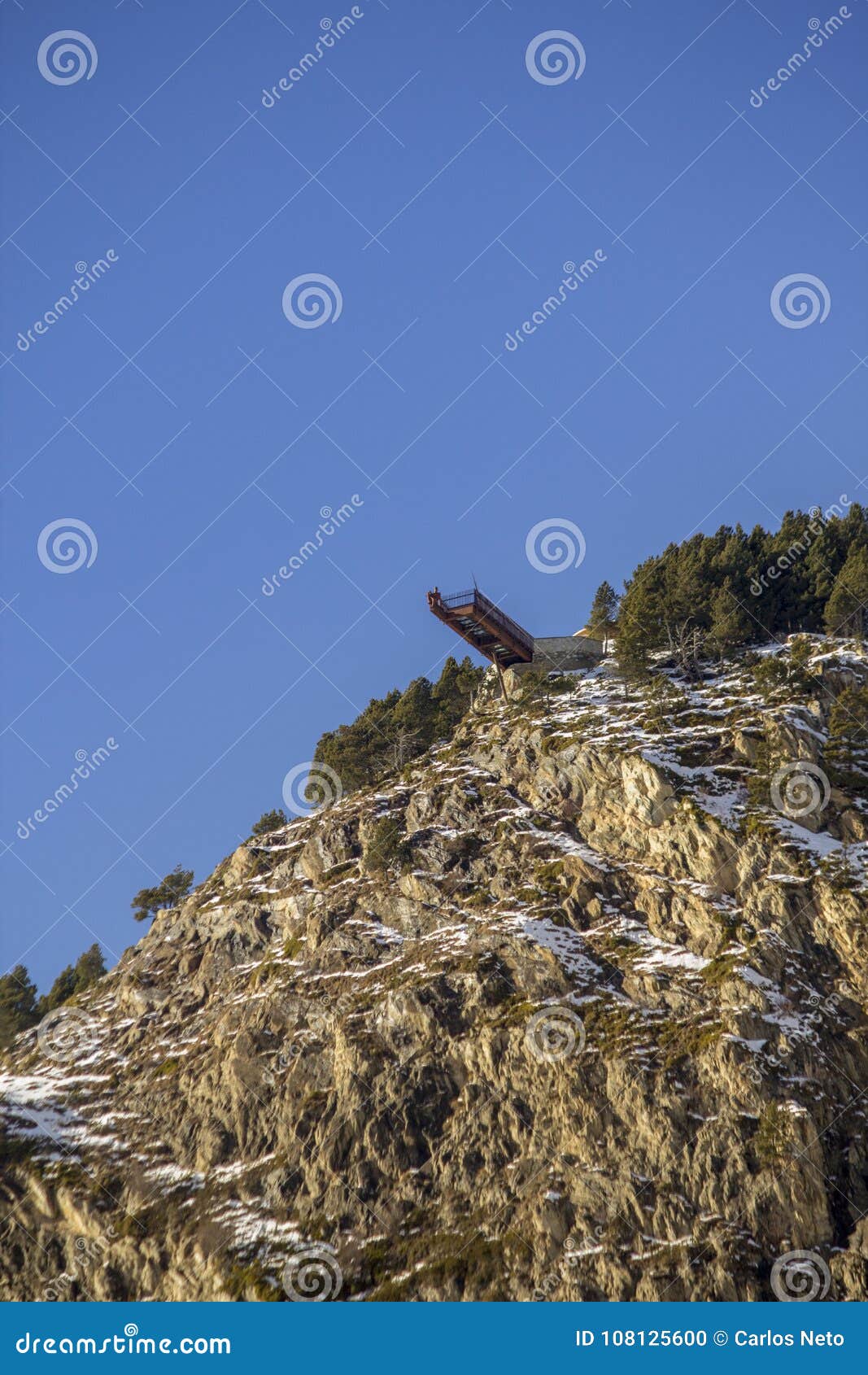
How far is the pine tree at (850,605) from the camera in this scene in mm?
101625

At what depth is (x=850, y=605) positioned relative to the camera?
102125 mm

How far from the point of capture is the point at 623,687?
332ft

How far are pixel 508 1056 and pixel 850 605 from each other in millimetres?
51490

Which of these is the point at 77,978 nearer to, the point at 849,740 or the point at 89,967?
the point at 89,967

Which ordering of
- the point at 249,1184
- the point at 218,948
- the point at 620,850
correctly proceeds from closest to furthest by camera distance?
1. the point at 249,1184
2. the point at 620,850
3. the point at 218,948

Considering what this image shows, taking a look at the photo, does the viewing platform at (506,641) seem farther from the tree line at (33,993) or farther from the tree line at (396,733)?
the tree line at (33,993)

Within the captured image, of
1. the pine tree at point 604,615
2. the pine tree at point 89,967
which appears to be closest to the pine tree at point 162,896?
the pine tree at point 89,967

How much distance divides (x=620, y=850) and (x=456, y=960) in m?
13.8

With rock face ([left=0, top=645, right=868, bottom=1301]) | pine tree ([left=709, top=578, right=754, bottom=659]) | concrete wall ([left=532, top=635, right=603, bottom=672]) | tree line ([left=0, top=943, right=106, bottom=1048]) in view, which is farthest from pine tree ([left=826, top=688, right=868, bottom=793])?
tree line ([left=0, top=943, right=106, bottom=1048])

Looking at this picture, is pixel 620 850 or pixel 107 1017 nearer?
pixel 620 850

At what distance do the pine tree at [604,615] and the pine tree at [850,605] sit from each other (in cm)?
1967

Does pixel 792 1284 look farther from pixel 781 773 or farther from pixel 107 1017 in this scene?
pixel 107 1017

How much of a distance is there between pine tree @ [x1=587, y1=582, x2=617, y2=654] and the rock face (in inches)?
728

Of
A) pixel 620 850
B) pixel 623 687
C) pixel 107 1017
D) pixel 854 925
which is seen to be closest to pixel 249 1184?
pixel 107 1017
